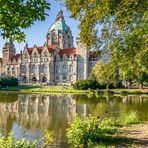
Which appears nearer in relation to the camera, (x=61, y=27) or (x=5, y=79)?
(x=5, y=79)

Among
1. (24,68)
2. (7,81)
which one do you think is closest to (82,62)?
(24,68)

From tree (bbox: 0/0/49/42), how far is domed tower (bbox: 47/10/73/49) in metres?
139

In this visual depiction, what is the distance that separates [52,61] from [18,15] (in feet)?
418

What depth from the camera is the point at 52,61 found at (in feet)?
440

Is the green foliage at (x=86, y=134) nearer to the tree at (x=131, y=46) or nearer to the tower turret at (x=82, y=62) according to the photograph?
the tree at (x=131, y=46)

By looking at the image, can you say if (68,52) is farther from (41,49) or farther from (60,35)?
(60,35)

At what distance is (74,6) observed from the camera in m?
16.6

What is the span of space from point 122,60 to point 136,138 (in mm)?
5042

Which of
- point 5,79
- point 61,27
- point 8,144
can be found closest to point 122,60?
point 8,144

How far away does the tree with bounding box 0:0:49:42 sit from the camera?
21.7ft

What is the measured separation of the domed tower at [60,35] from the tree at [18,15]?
139 meters

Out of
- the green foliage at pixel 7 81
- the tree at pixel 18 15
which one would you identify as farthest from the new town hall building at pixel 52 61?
the tree at pixel 18 15

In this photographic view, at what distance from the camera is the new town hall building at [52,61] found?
128m

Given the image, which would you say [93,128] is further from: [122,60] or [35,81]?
[35,81]
